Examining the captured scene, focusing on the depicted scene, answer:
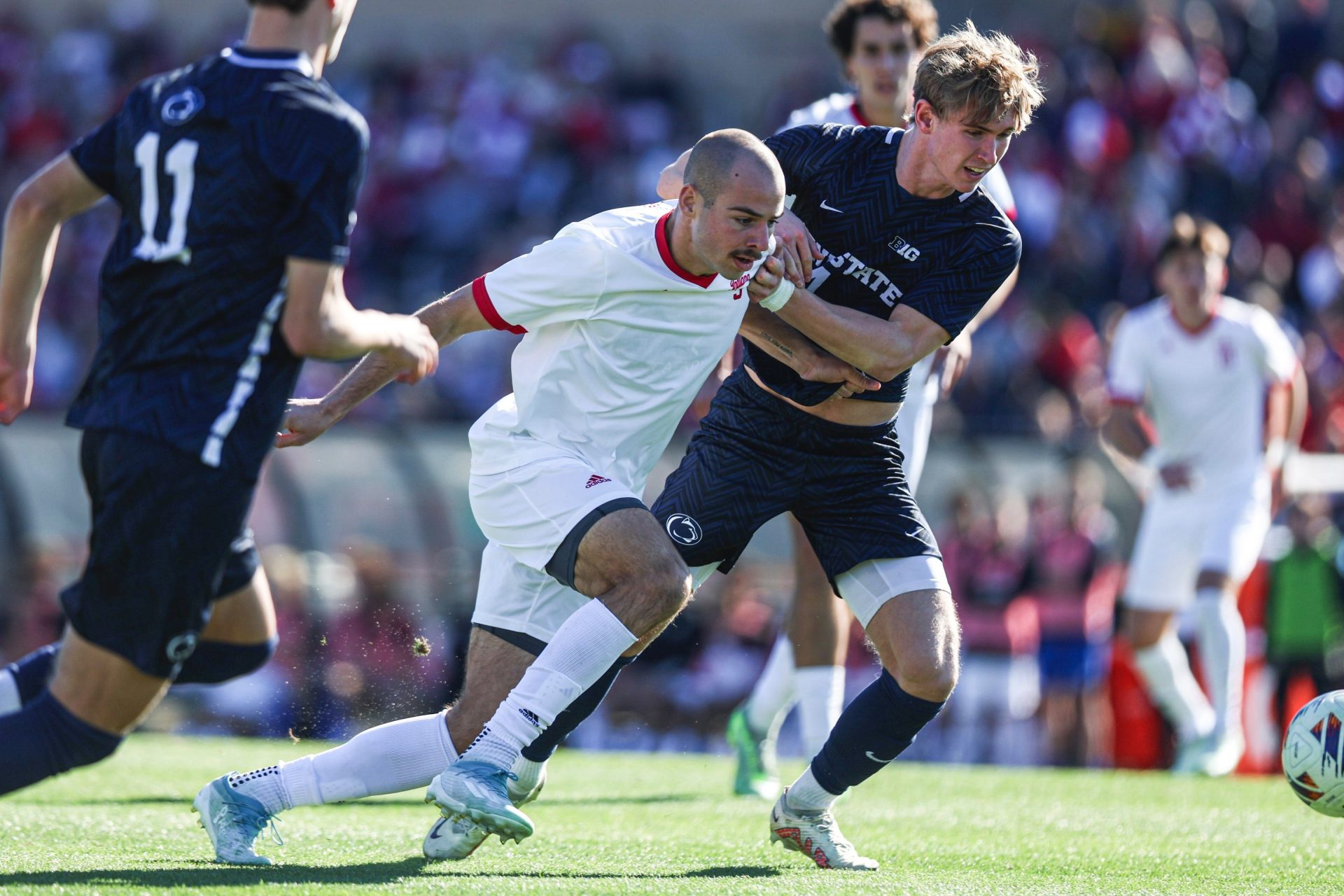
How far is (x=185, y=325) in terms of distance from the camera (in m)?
3.99

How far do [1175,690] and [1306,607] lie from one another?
261 centimetres

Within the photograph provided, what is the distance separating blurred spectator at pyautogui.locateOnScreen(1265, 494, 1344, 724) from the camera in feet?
37.9

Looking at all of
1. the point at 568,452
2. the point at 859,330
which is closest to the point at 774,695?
the point at 859,330

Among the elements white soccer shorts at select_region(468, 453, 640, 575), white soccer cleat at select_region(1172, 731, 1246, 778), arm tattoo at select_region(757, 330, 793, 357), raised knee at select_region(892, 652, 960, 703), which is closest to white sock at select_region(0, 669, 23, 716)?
white soccer shorts at select_region(468, 453, 640, 575)

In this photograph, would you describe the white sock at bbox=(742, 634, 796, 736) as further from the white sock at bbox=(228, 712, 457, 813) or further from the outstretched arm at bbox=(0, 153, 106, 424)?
the outstretched arm at bbox=(0, 153, 106, 424)

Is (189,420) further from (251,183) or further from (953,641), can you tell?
(953,641)

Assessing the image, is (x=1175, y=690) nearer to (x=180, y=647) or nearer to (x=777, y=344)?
(x=777, y=344)

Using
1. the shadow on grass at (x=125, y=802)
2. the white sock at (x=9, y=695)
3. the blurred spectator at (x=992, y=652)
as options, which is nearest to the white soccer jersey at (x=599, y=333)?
the white sock at (x=9, y=695)

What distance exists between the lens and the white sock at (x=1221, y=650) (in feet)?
30.9

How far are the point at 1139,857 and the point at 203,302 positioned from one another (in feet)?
11.7

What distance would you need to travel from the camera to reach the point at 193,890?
4031mm

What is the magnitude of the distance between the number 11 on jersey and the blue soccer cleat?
4.81 ft

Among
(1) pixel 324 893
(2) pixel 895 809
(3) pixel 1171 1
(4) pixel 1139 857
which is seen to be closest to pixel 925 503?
(2) pixel 895 809

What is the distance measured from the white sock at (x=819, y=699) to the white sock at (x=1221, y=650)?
3.31 m
